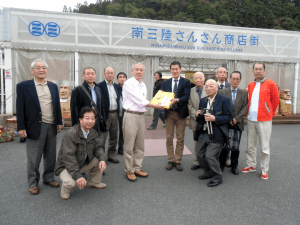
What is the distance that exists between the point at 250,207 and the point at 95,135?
225 cm

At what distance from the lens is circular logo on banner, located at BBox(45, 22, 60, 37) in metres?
7.79

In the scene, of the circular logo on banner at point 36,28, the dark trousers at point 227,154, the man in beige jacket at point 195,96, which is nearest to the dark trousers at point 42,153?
the man in beige jacket at point 195,96

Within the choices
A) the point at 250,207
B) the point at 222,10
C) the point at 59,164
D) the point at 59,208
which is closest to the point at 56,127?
the point at 59,164

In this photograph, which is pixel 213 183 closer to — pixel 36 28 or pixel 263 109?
pixel 263 109

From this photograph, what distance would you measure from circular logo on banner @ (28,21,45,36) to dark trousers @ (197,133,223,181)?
7.46 meters

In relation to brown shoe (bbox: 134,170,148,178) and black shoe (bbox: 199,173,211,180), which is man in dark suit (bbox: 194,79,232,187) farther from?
brown shoe (bbox: 134,170,148,178)

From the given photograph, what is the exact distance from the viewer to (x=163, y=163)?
13.3 feet

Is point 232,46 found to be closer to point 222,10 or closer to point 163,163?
point 163,163

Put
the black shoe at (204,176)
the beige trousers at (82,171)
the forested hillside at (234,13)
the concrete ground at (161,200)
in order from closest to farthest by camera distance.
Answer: the concrete ground at (161,200) → the beige trousers at (82,171) → the black shoe at (204,176) → the forested hillside at (234,13)

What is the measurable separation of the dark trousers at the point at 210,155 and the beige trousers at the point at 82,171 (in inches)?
63.5

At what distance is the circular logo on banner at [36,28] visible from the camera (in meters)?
7.64

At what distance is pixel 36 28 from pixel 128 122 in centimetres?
679

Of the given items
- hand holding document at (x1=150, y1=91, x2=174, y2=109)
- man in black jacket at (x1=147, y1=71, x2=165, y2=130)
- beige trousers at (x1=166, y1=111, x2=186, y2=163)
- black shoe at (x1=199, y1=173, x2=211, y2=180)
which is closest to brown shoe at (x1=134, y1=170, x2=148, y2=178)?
beige trousers at (x1=166, y1=111, x2=186, y2=163)

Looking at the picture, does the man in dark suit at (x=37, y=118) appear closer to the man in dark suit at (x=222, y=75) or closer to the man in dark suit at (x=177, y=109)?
the man in dark suit at (x=177, y=109)
